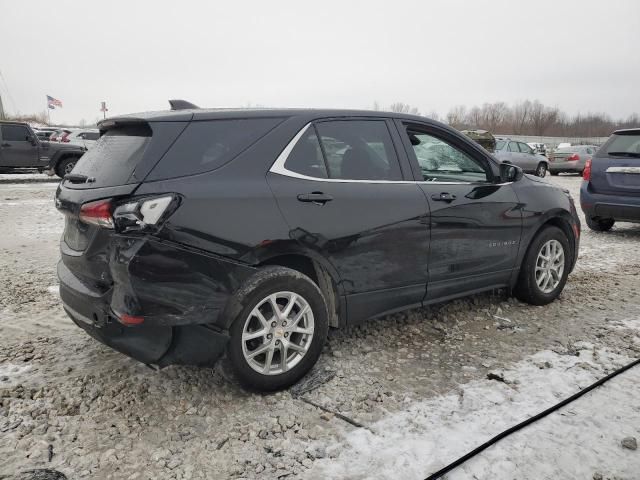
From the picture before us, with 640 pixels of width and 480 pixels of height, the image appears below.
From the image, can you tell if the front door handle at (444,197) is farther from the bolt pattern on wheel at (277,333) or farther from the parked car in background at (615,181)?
the parked car in background at (615,181)

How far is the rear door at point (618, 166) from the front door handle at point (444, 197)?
5.07 metres

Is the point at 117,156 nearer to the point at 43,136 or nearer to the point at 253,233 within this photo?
the point at 253,233

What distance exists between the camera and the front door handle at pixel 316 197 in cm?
294

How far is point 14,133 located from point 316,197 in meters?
15.1

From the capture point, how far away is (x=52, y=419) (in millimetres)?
2666

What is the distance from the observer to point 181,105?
10.6ft

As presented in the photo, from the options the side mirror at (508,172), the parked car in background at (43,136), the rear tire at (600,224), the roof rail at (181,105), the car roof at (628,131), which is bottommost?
the rear tire at (600,224)

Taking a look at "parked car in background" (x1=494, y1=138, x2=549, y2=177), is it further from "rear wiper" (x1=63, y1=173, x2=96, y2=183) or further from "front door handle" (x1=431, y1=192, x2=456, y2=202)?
"rear wiper" (x1=63, y1=173, x2=96, y2=183)

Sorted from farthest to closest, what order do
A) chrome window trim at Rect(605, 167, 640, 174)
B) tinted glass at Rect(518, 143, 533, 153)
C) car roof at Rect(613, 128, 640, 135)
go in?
tinted glass at Rect(518, 143, 533, 153) → car roof at Rect(613, 128, 640, 135) → chrome window trim at Rect(605, 167, 640, 174)

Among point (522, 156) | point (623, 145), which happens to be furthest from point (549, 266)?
point (522, 156)

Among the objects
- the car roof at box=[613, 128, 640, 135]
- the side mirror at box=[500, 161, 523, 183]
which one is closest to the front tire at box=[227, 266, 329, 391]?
the side mirror at box=[500, 161, 523, 183]

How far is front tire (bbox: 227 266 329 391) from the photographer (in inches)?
108

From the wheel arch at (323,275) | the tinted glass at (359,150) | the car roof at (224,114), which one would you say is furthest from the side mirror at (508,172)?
the wheel arch at (323,275)

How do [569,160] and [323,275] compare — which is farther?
[569,160]
